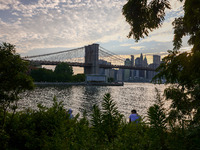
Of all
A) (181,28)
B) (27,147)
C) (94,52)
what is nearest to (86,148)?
(27,147)

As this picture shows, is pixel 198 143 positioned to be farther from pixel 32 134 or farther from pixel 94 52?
pixel 94 52

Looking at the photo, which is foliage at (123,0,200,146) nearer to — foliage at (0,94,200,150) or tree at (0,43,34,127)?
foliage at (0,94,200,150)

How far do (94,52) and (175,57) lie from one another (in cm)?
10732

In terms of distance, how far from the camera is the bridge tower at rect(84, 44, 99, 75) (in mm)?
106200

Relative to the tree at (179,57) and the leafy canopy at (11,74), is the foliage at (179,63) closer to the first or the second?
the tree at (179,57)

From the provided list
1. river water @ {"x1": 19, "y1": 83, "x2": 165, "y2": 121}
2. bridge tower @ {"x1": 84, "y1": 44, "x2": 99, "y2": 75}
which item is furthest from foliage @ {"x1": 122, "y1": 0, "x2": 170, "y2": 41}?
bridge tower @ {"x1": 84, "y1": 44, "x2": 99, "y2": 75}

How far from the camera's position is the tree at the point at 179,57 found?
466 centimetres

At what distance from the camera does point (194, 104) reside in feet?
15.9

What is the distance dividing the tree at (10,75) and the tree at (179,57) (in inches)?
195

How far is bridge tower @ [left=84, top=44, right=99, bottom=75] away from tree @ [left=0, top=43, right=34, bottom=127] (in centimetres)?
9779

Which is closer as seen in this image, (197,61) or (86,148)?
(86,148)

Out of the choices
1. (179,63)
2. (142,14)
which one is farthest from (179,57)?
(142,14)

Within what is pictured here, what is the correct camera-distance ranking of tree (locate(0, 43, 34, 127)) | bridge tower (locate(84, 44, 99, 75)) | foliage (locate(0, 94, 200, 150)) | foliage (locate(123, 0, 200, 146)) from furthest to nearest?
bridge tower (locate(84, 44, 99, 75)) < tree (locate(0, 43, 34, 127)) < foliage (locate(123, 0, 200, 146)) < foliage (locate(0, 94, 200, 150))

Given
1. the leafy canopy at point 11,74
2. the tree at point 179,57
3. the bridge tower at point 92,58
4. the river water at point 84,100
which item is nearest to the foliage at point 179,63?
the tree at point 179,57
